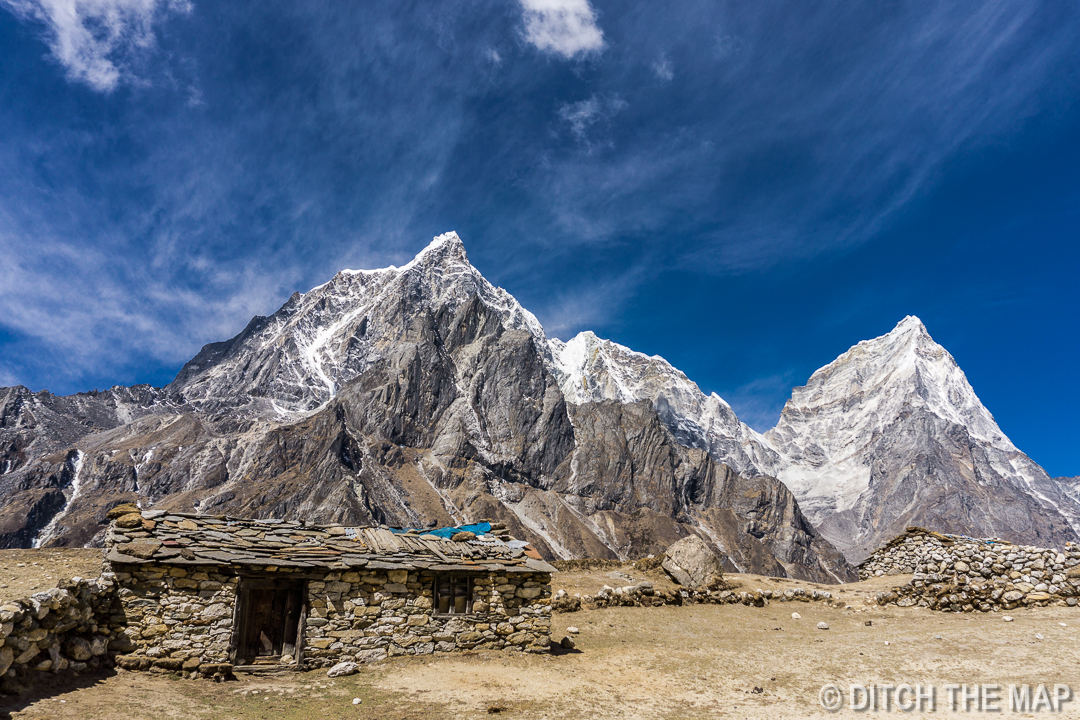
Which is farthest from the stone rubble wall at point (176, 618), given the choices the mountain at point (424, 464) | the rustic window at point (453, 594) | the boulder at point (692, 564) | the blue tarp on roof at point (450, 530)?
the mountain at point (424, 464)

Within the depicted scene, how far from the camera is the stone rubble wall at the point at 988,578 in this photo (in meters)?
20.1

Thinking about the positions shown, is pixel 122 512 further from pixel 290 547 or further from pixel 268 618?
pixel 268 618

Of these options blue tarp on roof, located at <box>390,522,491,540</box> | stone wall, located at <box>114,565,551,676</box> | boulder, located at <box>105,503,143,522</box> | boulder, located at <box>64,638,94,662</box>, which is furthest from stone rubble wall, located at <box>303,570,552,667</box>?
boulder, located at <box>105,503,143,522</box>

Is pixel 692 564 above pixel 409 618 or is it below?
above

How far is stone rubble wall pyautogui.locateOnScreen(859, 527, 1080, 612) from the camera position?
20.1 metres

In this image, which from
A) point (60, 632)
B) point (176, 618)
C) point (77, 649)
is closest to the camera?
point (60, 632)

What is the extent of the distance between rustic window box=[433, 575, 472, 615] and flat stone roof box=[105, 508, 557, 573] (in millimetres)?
428

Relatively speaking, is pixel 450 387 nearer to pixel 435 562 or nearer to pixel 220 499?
pixel 220 499

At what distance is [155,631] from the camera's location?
13.3 metres

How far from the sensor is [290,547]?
15.4 m

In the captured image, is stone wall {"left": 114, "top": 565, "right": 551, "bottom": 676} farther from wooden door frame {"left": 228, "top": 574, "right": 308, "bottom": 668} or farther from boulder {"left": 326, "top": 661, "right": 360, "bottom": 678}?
boulder {"left": 326, "top": 661, "right": 360, "bottom": 678}

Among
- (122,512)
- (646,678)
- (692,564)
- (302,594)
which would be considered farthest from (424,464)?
(646,678)

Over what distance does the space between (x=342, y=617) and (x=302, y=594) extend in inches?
45.3

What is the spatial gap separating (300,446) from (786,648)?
14180cm
